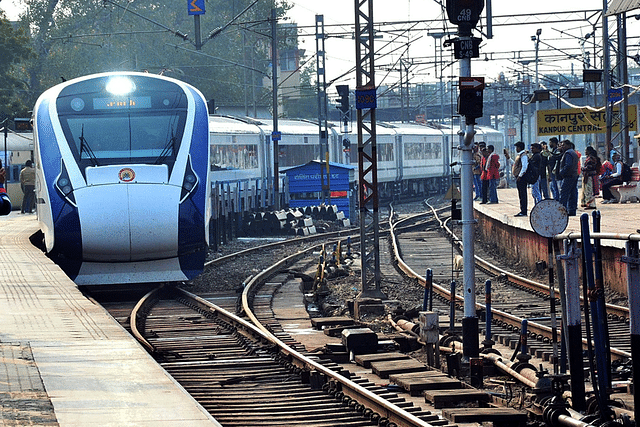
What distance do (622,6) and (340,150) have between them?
31.9 metres

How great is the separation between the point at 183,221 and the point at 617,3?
21.2ft

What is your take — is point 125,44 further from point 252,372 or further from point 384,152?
point 252,372

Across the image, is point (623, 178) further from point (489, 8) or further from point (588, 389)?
point (588, 389)

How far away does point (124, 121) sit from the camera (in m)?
15.3

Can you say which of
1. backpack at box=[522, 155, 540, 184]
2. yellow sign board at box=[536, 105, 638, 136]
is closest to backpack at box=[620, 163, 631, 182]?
yellow sign board at box=[536, 105, 638, 136]

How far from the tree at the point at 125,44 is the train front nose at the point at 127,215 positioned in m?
49.8

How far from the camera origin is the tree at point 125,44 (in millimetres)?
66625

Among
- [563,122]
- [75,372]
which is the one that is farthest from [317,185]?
[75,372]

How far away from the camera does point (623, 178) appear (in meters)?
26.5

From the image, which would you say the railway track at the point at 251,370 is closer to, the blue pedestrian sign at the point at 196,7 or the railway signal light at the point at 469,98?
the railway signal light at the point at 469,98

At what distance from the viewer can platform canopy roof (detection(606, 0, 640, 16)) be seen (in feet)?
41.3

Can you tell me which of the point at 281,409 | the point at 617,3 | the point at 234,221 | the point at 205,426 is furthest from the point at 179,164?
the point at 234,221

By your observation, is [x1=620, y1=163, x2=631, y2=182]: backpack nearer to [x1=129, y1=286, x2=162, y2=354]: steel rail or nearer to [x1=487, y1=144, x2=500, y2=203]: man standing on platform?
[x1=487, y1=144, x2=500, y2=203]: man standing on platform

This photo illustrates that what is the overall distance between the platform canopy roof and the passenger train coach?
5.07 meters
